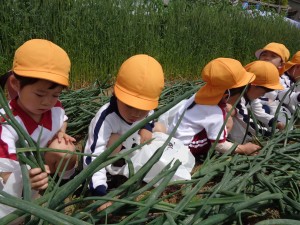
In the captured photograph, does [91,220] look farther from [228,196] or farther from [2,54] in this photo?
[2,54]

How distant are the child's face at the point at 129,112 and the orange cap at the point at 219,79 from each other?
0.51 m

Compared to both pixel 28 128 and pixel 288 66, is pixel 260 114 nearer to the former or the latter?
pixel 288 66

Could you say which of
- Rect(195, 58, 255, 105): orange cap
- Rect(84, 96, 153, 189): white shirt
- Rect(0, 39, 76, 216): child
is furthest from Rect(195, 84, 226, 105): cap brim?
Rect(0, 39, 76, 216): child

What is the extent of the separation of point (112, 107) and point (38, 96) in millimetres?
397

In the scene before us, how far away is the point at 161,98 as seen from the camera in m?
2.81

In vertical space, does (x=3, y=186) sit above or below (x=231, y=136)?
above

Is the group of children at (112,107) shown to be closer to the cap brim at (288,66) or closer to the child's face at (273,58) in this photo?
the child's face at (273,58)

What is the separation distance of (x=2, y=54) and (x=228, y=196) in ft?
8.91

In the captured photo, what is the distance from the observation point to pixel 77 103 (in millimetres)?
2311

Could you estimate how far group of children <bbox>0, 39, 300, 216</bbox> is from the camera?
132 cm

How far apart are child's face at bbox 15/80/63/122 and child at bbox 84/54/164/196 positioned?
0.28m

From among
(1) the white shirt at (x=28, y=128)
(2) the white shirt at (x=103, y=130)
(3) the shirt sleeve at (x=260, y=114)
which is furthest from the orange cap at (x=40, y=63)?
(3) the shirt sleeve at (x=260, y=114)

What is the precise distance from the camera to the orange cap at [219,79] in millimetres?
1929

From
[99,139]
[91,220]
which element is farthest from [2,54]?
[91,220]
